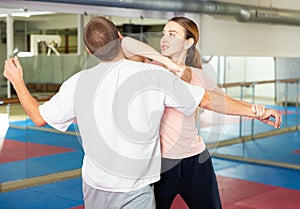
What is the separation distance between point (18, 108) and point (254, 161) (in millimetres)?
3701

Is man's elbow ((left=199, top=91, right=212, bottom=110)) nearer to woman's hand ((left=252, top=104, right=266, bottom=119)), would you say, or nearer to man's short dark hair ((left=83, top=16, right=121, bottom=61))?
woman's hand ((left=252, top=104, right=266, bottom=119))

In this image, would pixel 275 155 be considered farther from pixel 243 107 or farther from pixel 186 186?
pixel 243 107

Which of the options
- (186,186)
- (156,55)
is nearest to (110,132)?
(156,55)

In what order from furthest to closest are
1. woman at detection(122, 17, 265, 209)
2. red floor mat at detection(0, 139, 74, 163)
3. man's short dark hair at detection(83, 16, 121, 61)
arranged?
red floor mat at detection(0, 139, 74, 163), woman at detection(122, 17, 265, 209), man's short dark hair at detection(83, 16, 121, 61)

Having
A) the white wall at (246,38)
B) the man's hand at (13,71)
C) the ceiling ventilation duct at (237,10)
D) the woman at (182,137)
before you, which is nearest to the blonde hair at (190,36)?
the woman at (182,137)

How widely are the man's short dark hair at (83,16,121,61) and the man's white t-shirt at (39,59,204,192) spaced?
5 cm

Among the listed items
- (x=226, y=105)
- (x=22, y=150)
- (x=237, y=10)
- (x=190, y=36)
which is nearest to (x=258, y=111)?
(x=226, y=105)

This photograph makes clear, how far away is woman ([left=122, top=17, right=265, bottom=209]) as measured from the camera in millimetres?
2461

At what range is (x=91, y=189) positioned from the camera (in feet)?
7.34

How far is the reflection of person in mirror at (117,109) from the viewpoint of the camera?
82.7 inches

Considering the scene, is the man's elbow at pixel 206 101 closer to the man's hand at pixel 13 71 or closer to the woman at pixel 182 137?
the woman at pixel 182 137

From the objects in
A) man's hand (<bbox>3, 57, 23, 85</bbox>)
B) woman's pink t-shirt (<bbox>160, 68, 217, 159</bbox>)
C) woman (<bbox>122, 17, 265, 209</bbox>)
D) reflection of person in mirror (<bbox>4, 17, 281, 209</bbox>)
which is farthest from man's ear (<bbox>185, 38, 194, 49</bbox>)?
man's hand (<bbox>3, 57, 23, 85</bbox>)

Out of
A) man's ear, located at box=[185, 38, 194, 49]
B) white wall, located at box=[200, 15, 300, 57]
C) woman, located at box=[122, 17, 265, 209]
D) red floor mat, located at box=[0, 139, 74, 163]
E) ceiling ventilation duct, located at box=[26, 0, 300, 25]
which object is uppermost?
ceiling ventilation duct, located at box=[26, 0, 300, 25]

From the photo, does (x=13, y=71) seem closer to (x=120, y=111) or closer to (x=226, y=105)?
(x=120, y=111)
